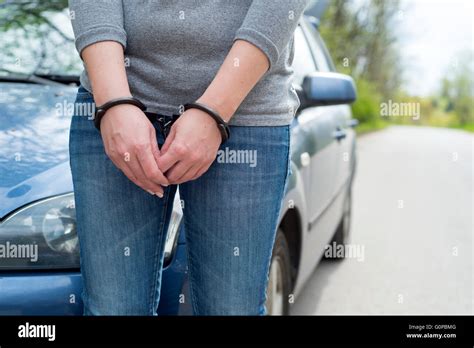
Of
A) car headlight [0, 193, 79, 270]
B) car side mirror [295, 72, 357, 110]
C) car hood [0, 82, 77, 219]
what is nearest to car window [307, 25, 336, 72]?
car side mirror [295, 72, 357, 110]

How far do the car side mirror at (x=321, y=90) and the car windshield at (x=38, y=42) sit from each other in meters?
0.95

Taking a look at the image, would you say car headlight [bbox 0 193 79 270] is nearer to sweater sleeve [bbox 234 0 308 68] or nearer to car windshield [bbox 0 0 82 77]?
sweater sleeve [bbox 234 0 308 68]

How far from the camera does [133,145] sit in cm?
136

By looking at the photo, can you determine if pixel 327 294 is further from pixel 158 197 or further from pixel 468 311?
pixel 158 197

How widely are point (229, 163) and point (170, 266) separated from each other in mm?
577

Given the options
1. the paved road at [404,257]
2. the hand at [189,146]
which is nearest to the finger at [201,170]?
the hand at [189,146]

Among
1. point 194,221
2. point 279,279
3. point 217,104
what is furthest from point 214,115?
point 279,279

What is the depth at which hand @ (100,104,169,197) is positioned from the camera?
136 cm

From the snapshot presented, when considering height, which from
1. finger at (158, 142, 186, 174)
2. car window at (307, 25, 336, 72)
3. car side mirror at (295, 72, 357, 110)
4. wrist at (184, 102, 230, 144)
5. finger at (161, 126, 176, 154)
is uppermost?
car window at (307, 25, 336, 72)

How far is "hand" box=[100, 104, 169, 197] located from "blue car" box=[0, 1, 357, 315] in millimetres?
619

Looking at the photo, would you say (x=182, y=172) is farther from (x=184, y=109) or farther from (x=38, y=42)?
(x=38, y=42)

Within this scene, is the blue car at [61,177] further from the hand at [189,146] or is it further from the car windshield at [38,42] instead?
the hand at [189,146]
